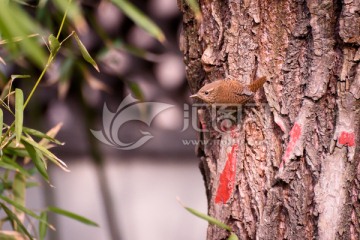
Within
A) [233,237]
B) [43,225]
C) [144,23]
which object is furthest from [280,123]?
[43,225]

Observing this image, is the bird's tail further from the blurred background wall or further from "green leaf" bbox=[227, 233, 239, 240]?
the blurred background wall

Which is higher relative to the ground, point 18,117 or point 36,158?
point 18,117

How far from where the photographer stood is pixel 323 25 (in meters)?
1.45

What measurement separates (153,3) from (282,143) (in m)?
1.76

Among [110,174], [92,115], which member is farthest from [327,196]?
[110,174]

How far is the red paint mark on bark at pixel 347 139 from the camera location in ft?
4.78

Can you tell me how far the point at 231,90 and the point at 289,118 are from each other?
0.13 meters

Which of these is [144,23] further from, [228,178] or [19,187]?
[19,187]

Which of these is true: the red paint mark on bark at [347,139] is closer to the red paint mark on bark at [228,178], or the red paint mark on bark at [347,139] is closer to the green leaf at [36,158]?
the red paint mark on bark at [228,178]

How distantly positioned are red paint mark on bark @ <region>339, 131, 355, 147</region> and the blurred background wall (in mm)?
1524

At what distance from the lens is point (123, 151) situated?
11.3 ft

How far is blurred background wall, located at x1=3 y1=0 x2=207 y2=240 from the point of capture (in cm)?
310

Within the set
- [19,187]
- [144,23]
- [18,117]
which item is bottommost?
[19,187]

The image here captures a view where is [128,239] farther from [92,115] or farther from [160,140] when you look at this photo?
[92,115]
